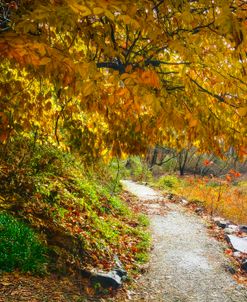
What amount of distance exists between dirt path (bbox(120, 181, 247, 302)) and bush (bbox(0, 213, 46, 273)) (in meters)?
1.90

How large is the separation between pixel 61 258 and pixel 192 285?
9.21ft

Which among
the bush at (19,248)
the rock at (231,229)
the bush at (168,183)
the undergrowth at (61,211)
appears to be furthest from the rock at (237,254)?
the bush at (168,183)

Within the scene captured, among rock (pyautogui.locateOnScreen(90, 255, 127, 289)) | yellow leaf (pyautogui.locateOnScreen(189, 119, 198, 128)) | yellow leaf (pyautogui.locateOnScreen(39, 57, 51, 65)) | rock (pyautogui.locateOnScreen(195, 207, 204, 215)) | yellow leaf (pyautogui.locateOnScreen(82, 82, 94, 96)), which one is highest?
yellow leaf (pyautogui.locateOnScreen(39, 57, 51, 65))

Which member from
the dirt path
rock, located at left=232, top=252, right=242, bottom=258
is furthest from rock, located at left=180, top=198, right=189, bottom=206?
rock, located at left=232, top=252, right=242, bottom=258

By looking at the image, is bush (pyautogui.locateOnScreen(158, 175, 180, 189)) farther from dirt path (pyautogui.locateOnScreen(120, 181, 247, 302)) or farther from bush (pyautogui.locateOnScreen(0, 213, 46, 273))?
bush (pyautogui.locateOnScreen(0, 213, 46, 273))

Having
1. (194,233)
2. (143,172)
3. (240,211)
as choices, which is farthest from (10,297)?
(143,172)

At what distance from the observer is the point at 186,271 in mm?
7539

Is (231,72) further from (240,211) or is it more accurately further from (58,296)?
(240,211)

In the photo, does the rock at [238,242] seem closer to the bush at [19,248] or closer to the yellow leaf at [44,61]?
the bush at [19,248]

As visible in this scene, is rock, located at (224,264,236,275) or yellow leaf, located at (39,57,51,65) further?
rock, located at (224,264,236,275)

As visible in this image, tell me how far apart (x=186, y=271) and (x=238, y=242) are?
2.80m

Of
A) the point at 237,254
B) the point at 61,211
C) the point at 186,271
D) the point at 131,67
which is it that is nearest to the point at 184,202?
the point at 237,254

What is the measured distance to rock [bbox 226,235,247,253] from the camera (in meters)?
9.19

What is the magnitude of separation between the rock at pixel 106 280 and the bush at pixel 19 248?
0.93 meters
